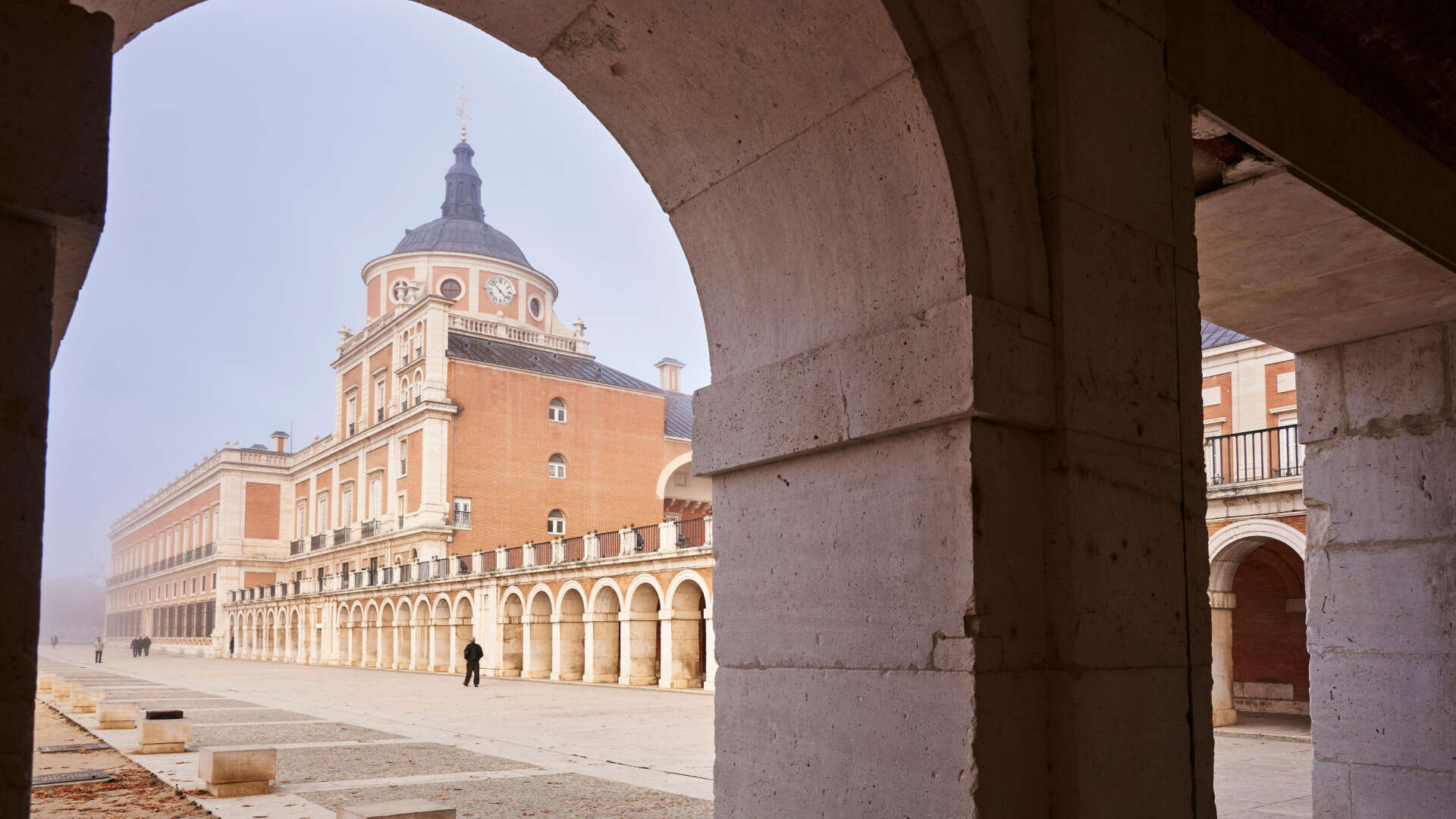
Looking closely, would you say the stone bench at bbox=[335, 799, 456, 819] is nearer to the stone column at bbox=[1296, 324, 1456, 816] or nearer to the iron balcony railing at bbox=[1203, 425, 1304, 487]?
the stone column at bbox=[1296, 324, 1456, 816]

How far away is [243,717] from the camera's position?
1708 centimetres

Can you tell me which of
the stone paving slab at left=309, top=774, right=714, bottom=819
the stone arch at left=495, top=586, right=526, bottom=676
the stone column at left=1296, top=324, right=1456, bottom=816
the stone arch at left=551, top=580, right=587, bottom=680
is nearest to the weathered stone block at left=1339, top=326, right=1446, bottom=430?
the stone column at left=1296, top=324, right=1456, bottom=816

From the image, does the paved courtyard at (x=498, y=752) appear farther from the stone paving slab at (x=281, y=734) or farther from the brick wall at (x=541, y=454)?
the brick wall at (x=541, y=454)

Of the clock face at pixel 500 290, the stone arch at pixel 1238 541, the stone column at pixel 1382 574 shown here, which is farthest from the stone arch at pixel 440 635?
the stone column at pixel 1382 574

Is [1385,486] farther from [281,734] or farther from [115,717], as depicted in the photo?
[115,717]

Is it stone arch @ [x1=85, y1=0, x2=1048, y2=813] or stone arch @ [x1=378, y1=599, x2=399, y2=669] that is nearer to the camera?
stone arch @ [x1=85, y1=0, x2=1048, y2=813]

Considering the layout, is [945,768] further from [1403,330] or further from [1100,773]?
[1403,330]

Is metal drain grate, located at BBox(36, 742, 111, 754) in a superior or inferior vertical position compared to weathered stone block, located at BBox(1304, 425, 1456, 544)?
inferior

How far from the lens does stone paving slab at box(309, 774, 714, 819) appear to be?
792 centimetres

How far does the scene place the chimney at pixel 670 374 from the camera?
63219 mm

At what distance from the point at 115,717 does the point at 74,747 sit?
230cm

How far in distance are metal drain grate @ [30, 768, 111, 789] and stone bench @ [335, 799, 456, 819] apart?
190 inches

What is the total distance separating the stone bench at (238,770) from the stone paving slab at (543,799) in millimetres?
451

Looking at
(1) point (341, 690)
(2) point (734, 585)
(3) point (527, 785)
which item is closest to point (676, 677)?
(1) point (341, 690)
